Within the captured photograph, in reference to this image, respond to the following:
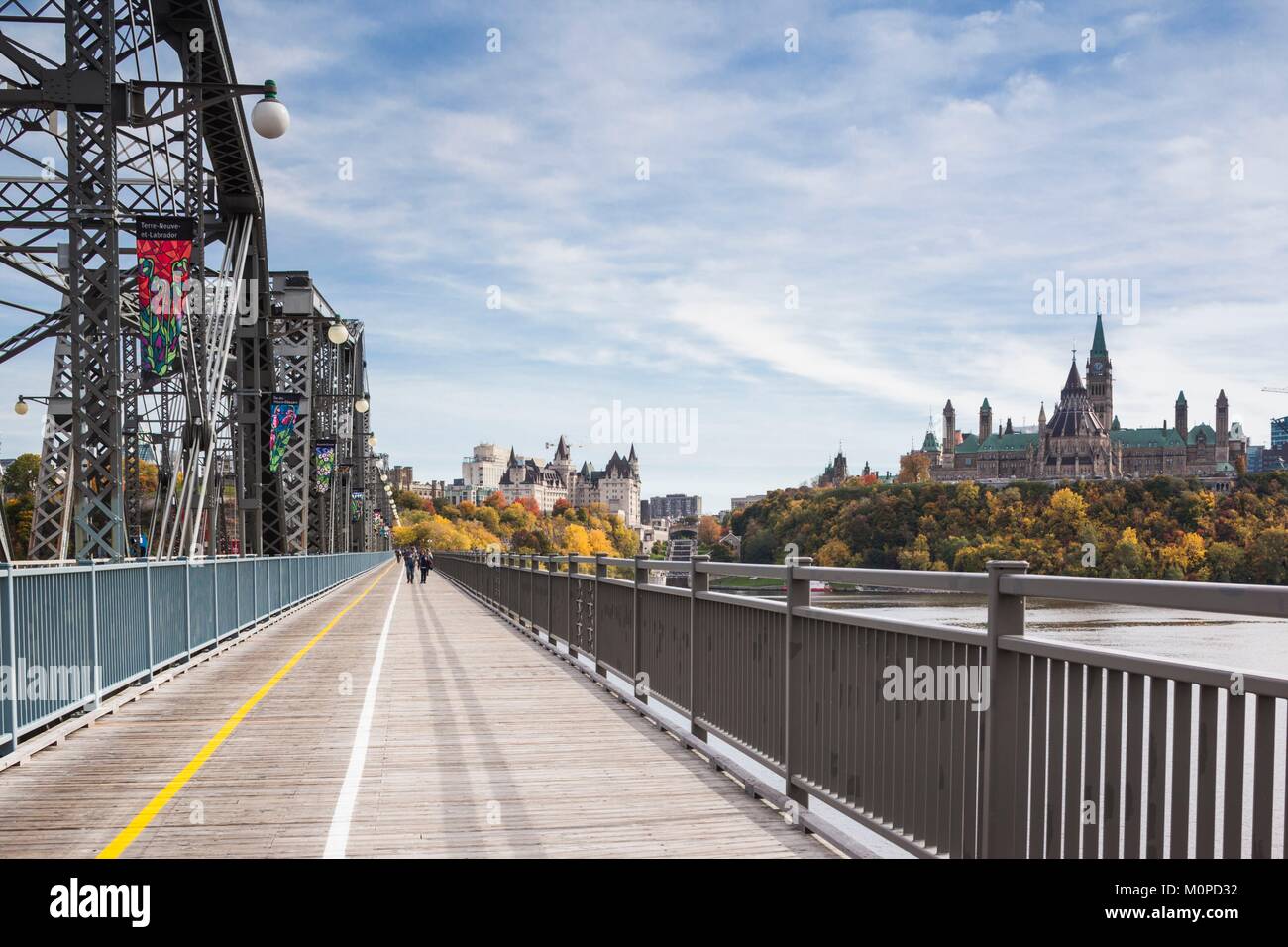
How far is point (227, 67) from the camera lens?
28766 mm

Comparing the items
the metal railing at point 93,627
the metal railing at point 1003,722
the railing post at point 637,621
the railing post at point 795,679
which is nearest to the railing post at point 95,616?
the metal railing at point 93,627

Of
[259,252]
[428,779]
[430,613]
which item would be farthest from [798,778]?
[259,252]

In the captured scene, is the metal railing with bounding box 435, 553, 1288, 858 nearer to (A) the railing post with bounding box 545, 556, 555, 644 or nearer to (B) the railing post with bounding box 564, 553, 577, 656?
(B) the railing post with bounding box 564, 553, 577, 656

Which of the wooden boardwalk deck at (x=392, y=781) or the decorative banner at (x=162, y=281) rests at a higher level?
the decorative banner at (x=162, y=281)

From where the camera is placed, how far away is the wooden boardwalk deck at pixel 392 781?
634cm

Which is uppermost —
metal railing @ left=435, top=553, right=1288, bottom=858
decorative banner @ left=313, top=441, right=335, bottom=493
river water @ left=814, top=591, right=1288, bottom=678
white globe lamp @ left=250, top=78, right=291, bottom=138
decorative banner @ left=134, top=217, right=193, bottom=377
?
white globe lamp @ left=250, top=78, right=291, bottom=138

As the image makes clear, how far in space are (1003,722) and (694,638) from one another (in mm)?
4852

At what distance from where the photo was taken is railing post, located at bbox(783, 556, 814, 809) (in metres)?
6.71

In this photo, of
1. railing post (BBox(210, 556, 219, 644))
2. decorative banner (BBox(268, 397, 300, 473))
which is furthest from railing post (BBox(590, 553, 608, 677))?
decorative banner (BBox(268, 397, 300, 473))

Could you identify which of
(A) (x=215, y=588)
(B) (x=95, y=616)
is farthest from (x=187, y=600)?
(B) (x=95, y=616)

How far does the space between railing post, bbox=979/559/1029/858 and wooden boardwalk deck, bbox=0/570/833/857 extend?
5.32 ft

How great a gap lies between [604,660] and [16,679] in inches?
251

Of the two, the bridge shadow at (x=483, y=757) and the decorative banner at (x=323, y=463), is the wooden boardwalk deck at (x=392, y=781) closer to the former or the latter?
the bridge shadow at (x=483, y=757)

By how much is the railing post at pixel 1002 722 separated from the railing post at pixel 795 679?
2.20 metres
